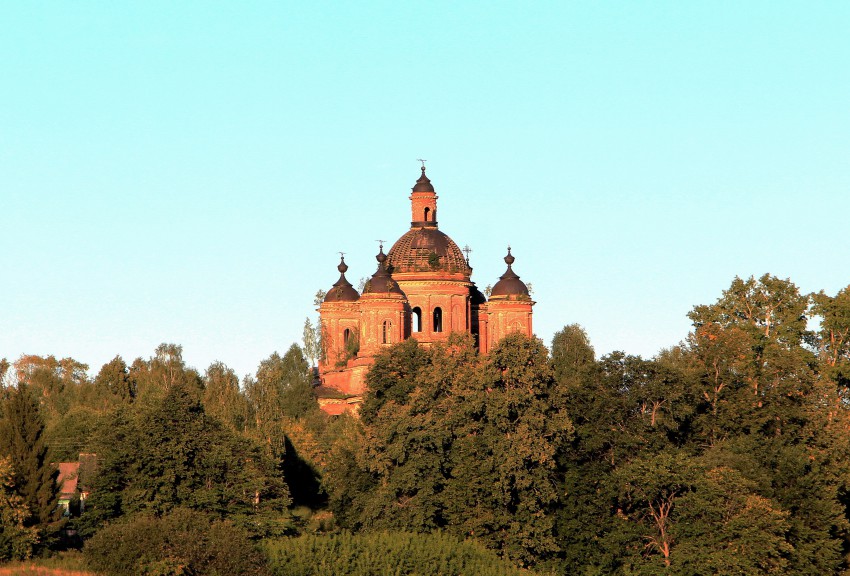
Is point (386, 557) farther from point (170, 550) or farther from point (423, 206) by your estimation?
point (423, 206)

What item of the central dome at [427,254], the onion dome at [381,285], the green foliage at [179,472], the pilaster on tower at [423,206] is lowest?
the green foliage at [179,472]

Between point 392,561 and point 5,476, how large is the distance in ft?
→ 45.7

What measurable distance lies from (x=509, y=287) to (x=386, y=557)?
39004mm

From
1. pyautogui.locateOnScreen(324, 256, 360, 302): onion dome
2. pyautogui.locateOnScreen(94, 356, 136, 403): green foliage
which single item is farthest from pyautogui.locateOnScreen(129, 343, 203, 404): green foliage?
pyautogui.locateOnScreen(324, 256, 360, 302): onion dome

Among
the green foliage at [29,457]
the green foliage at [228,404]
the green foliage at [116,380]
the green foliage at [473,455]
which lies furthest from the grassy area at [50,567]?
the green foliage at [116,380]

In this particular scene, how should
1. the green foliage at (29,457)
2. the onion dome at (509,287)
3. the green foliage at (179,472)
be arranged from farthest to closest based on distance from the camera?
1. the onion dome at (509,287)
2. the green foliage at (179,472)
3. the green foliage at (29,457)

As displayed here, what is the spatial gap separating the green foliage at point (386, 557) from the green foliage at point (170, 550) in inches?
57.7

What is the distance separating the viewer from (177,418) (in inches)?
2343

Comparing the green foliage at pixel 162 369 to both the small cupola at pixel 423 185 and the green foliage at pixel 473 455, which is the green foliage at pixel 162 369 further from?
the green foliage at pixel 473 455

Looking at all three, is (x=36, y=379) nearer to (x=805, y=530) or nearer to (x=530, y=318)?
(x=530, y=318)

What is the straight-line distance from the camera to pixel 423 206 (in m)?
96.2

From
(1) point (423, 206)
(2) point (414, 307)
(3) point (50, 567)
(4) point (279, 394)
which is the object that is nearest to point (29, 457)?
(3) point (50, 567)

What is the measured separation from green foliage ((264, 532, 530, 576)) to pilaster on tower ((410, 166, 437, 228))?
42243 millimetres

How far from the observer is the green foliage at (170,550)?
Answer: 51.8m
